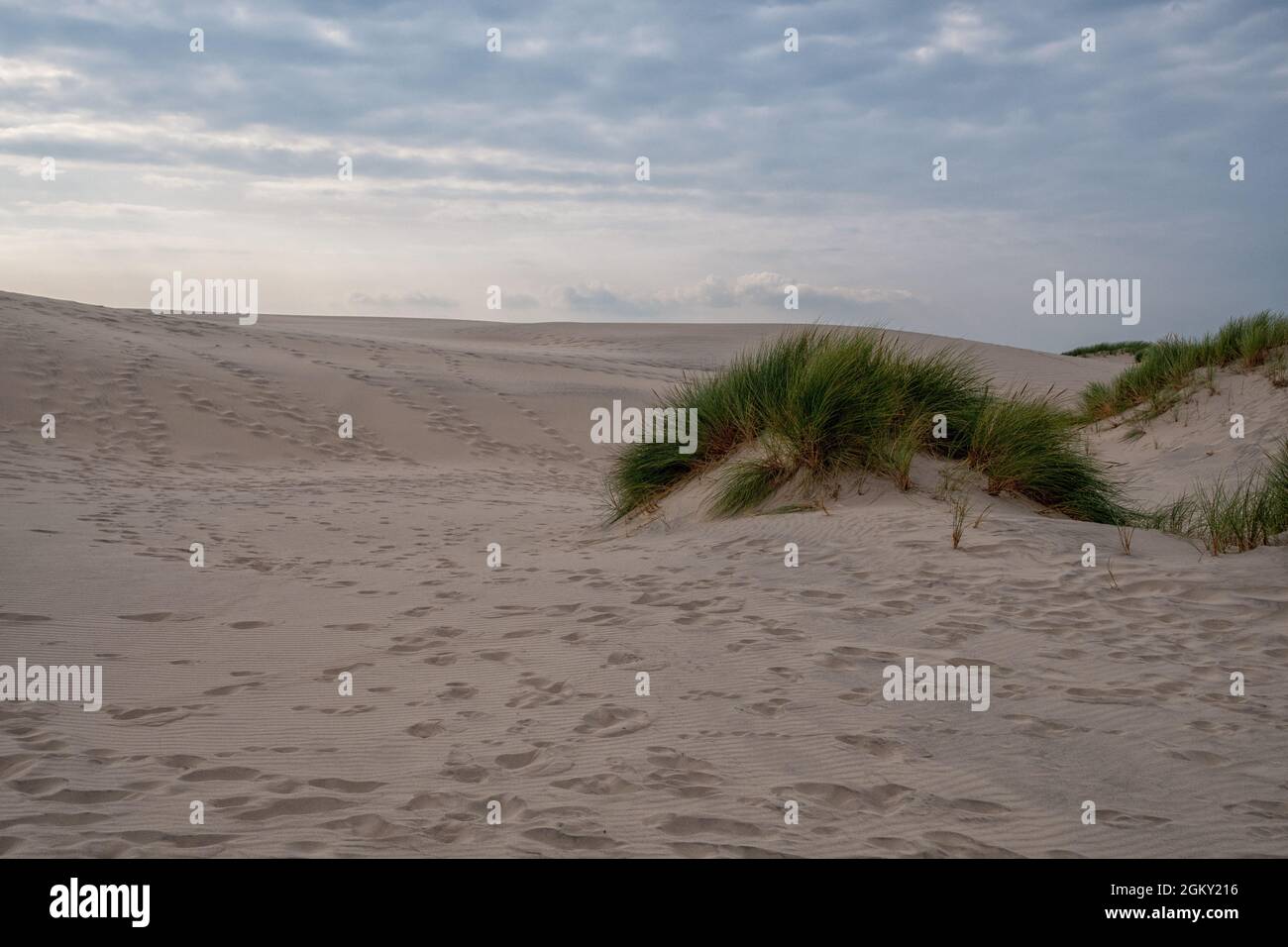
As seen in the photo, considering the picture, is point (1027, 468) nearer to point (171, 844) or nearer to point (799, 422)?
point (799, 422)

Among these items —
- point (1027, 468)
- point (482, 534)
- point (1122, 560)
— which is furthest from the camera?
point (482, 534)

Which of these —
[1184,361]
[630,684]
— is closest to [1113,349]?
[1184,361]

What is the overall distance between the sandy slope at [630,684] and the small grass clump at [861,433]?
0.40 metres

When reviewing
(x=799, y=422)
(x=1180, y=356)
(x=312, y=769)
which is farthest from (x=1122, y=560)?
(x=1180, y=356)

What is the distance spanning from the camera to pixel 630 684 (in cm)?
398

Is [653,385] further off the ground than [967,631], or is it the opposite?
[653,385]

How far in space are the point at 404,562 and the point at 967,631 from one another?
152 inches

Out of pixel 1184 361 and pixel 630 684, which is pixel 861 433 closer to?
pixel 630 684

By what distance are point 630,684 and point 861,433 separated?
12.8 ft

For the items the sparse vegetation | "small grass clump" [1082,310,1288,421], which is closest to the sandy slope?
the sparse vegetation

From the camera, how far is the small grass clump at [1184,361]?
13.3m

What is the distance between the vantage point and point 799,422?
7.24m

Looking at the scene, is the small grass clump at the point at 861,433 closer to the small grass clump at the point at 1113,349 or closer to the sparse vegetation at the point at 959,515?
the sparse vegetation at the point at 959,515
